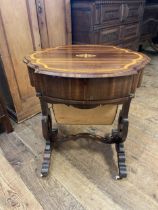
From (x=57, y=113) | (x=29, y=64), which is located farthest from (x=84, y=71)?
(x=57, y=113)

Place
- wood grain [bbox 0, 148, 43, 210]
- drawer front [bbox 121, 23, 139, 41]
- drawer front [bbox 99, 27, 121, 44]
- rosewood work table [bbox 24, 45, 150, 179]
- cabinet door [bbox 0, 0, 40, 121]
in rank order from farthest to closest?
drawer front [bbox 121, 23, 139, 41], drawer front [bbox 99, 27, 121, 44], cabinet door [bbox 0, 0, 40, 121], wood grain [bbox 0, 148, 43, 210], rosewood work table [bbox 24, 45, 150, 179]

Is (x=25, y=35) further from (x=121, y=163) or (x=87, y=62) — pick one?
(x=121, y=163)

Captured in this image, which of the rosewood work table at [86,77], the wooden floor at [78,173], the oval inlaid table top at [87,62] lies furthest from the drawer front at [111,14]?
the wooden floor at [78,173]

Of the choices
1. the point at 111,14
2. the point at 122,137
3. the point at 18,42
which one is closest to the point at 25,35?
the point at 18,42

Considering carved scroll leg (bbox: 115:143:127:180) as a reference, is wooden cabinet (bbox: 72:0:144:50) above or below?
above

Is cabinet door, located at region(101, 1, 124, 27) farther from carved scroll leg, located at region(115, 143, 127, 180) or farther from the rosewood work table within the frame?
carved scroll leg, located at region(115, 143, 127, 180)

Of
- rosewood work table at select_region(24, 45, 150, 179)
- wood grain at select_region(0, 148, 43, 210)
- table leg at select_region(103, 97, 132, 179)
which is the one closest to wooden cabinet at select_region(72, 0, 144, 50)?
rosewood work table at select_region(24, 45, 150, 179)

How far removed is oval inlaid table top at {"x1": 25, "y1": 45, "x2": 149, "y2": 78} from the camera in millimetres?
798

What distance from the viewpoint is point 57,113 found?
49.7 inches

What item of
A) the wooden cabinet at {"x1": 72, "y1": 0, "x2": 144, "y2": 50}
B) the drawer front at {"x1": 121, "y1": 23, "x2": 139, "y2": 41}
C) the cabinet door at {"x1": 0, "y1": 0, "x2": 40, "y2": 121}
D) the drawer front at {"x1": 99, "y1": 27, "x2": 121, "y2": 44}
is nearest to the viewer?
the cabinet door at {"x1": 0, "y1": 0, "x2": 40, "y2": 121}

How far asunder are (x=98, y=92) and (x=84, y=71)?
117mm

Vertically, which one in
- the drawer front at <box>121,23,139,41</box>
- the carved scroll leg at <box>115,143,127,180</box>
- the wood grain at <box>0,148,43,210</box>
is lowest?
the wood grain at <box>0,148,43,210</box>

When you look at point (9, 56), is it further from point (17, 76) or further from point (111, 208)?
point (111, 208)

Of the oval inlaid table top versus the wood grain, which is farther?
the wood grain
